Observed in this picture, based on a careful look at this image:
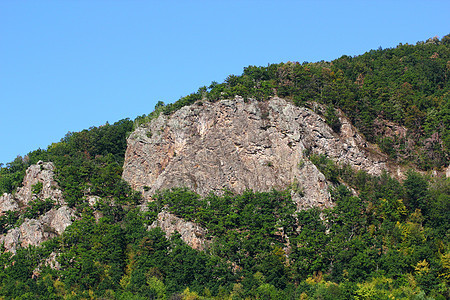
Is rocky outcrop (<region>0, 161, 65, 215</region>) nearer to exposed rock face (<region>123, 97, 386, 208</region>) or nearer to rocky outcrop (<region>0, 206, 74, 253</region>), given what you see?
rocky outcrop (<region>0, 206, 74, 253</region>)

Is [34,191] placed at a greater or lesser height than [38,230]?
greater

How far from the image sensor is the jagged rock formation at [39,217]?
9638cm

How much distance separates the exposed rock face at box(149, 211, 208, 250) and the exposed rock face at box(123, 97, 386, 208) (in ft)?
19.3

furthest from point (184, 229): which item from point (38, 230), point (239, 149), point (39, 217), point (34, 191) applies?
point (34, 191)

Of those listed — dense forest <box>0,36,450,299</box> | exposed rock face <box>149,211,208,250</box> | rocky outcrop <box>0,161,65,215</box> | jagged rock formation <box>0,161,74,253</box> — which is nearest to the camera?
dense forest <box>0,36,450,299</box>

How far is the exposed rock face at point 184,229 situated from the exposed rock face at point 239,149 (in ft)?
19.3

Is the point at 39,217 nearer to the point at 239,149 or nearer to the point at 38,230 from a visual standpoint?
the point at 38,230

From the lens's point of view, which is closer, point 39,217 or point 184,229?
point 184,229

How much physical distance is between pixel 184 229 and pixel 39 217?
2047 centimetres

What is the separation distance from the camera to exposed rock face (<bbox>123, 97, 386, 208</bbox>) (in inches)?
3907

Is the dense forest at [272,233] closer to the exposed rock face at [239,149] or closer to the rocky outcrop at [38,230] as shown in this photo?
the rocky outcrop at [38,230]

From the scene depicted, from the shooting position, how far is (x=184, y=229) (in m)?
93.7

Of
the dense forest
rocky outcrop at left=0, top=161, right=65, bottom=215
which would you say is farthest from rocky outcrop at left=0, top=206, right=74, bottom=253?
rocky outcrop at left=0, top=161, right=65, bottom=215

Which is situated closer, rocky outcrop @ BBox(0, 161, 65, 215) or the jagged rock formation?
the jagged rock formation
